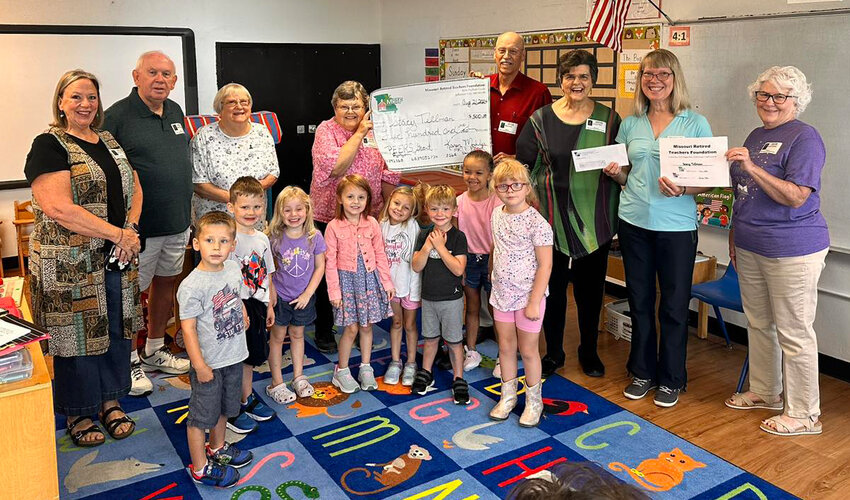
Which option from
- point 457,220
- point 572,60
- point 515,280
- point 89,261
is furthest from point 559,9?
point 89,261

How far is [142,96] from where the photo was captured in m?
3.53

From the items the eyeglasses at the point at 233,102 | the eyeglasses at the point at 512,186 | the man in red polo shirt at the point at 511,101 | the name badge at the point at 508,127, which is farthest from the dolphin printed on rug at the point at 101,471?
the name badge at the point at 508,127

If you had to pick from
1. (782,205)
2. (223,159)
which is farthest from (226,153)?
(782,205)

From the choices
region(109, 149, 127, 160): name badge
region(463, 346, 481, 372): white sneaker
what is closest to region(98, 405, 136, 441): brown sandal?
region(109, 149, 127, 160): name badge

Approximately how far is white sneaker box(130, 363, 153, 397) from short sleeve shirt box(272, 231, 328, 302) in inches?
35.7

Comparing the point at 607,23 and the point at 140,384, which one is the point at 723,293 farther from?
the point at 140,384

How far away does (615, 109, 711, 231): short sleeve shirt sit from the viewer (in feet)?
10.9

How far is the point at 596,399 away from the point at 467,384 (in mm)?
657

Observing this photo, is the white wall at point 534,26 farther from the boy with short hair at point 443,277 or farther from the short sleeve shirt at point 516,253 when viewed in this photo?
the boy with short hair at point 443,277

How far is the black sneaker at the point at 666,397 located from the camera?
11.6ft

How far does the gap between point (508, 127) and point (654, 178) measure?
36.8 inches

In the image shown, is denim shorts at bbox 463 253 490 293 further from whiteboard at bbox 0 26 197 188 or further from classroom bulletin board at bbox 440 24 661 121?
whiteboard at bbox 0 26 197 188

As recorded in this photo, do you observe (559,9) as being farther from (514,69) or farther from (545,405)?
(545,405)

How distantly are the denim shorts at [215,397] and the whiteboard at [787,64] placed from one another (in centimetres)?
313
